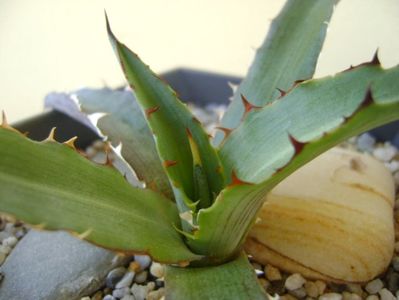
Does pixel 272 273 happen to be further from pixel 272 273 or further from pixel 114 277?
pixel 114 277

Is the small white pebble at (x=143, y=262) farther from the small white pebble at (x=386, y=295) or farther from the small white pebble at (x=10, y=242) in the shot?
the small white pebble at (x=386, y=295)

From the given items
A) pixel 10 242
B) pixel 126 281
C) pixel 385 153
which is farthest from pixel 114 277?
pixel 385 153

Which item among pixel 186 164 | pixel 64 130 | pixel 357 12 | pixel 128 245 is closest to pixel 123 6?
pixel 64 130

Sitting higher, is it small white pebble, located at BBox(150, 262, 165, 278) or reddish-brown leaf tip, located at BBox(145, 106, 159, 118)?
reddish-brown leaf tip, located at BBox(145, 106, 159, 118)

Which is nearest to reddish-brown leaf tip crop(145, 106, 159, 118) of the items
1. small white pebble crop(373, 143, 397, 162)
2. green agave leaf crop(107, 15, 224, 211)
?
green agave leaf crop(107, 15, 224, 211)

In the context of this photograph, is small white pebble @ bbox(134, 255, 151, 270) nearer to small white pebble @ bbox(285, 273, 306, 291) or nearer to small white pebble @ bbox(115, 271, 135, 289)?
small white pebble @ bbox(115, 271, 135, 289)

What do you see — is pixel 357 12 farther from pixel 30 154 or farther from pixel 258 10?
pixel 30 154

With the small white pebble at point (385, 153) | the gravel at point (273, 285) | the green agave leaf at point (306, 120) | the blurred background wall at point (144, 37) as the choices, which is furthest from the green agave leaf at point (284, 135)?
the small white pebble at point (385, 153)
